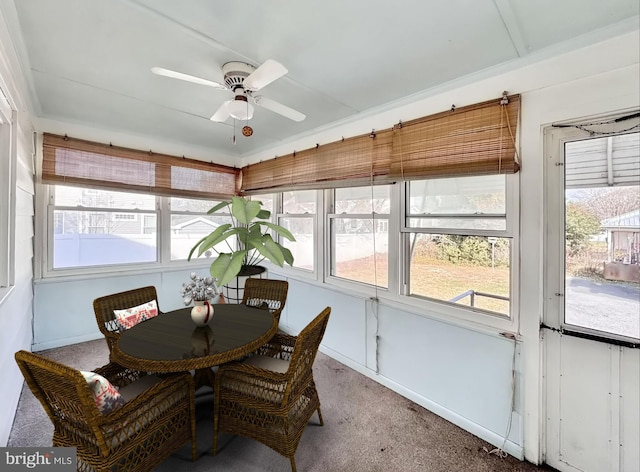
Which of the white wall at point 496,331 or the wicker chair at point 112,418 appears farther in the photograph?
the white wall at point 496,331

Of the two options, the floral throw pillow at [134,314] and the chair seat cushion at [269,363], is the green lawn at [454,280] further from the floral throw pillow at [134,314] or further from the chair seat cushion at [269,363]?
the floral throw pillow at [134,314]

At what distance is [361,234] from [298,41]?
178 cm

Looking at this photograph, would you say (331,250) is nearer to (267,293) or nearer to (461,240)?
(267,293)

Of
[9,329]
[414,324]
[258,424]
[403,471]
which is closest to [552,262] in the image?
[414,324]

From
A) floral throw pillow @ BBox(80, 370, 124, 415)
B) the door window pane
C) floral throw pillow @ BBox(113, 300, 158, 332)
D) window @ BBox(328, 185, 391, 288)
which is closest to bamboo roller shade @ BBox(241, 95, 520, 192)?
window @ BBox(328, 185, 391, 288)

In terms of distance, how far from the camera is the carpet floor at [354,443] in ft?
5.53

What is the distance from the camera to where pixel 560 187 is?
5.46 feet

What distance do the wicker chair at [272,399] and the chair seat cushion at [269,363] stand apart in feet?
0.72

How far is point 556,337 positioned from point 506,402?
55 centimetres

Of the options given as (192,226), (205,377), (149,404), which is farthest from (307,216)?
(149,404)

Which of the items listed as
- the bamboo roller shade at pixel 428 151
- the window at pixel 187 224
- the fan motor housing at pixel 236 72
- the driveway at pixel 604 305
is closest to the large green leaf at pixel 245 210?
the bamboo roller shade at pixel 428 151

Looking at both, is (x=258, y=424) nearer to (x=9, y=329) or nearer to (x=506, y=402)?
(x=506, y=402)

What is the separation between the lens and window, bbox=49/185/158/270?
10.4 ft

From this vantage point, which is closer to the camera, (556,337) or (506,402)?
(556,337)
